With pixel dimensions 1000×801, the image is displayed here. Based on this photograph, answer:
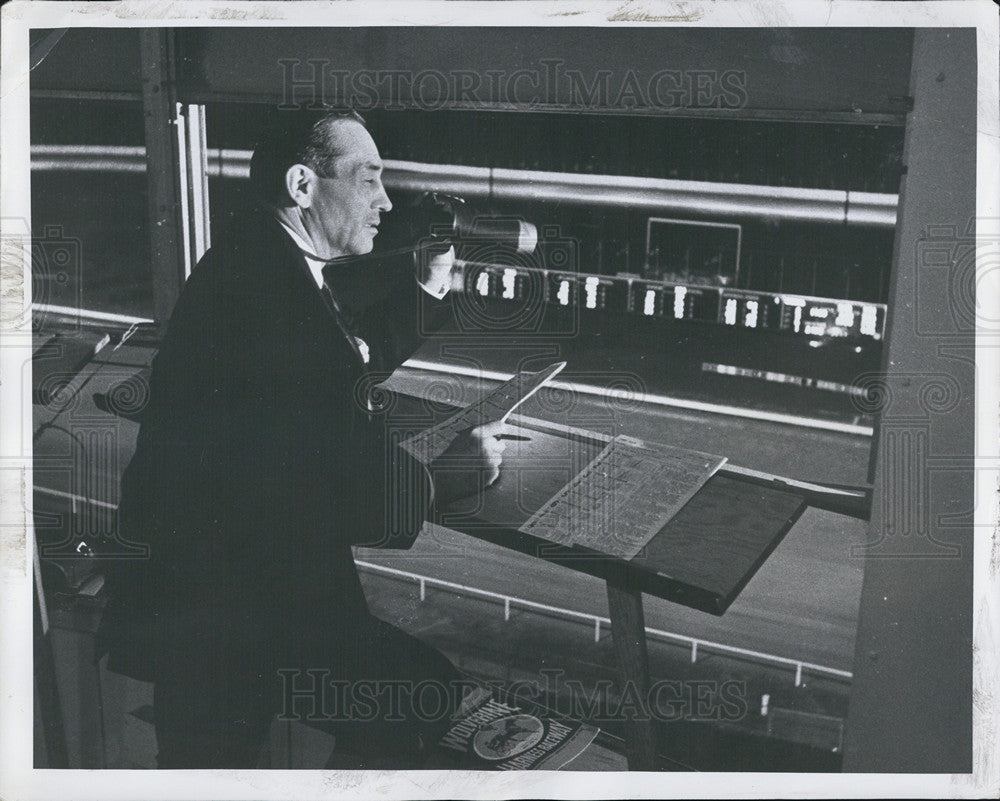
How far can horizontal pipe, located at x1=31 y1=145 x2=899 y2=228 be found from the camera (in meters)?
1.96

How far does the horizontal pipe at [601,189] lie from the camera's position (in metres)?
1.96

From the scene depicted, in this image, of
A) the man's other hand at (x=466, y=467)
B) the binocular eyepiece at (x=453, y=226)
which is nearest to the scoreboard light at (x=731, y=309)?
the binocular eyepiece at (x=453, y=226)

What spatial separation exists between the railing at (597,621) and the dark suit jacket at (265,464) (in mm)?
80

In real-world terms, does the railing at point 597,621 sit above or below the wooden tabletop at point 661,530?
below

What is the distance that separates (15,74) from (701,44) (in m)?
1.41

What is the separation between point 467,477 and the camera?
202 centimetres

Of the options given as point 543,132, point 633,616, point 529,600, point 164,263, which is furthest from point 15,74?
point 633,616

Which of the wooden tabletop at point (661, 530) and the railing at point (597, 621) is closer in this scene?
the wooden tabletop at point (661, 530)

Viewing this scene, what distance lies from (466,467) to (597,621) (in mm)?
418

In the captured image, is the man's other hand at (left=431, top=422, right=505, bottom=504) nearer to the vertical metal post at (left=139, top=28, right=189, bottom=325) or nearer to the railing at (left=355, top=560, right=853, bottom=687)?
the railing at (left=355, top=560, right=853, bottom=687)

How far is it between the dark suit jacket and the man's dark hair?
7 centimetres

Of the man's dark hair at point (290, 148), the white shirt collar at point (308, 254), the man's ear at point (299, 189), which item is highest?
the man's dark hair at point (290, 148)

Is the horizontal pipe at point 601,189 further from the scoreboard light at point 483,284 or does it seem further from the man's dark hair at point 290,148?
the scoreboard light at point 483,284

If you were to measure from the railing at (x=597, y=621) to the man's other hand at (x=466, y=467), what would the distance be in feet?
0.60
